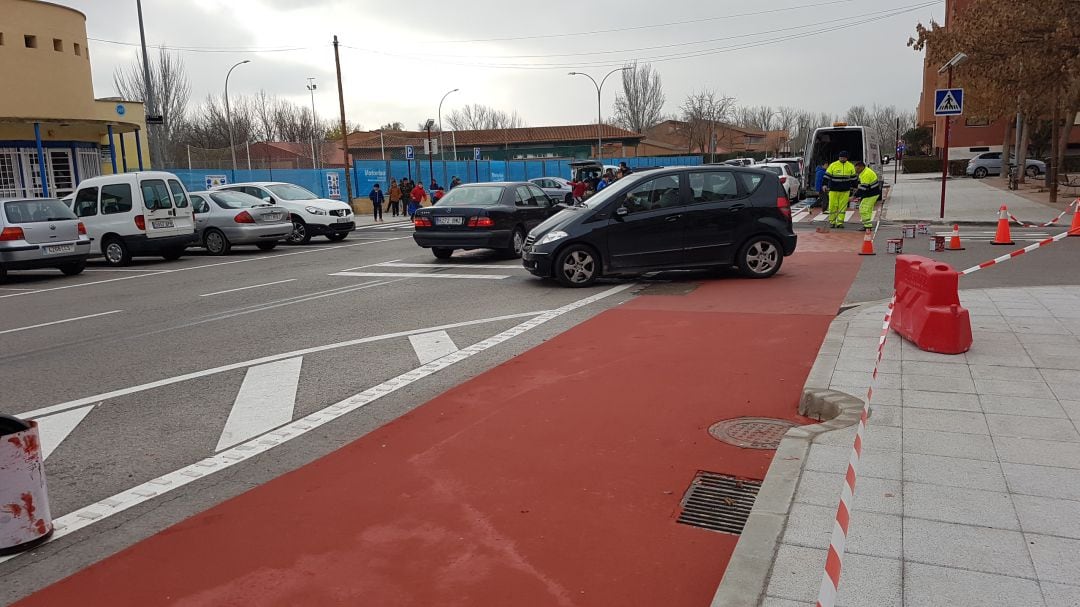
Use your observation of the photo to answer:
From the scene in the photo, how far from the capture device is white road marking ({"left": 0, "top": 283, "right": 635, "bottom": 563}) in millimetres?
4395

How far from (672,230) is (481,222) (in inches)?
188

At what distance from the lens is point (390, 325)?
9477mm

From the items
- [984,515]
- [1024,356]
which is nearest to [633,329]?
[1024,356]

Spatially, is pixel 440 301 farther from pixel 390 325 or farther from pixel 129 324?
pixel 129 324

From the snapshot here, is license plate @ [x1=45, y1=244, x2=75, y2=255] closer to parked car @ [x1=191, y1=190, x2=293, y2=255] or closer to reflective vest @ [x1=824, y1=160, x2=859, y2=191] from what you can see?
parked car @ [x1=191, y1=190, x2=293, y2=255]

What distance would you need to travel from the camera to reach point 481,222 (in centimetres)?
1526

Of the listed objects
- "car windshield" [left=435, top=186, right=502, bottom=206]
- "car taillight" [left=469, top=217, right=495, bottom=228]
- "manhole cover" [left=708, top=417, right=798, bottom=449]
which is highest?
"car windshield" [left=435, top=186, right=502, bottom=206]

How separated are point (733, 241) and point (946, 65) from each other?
16.1 meters

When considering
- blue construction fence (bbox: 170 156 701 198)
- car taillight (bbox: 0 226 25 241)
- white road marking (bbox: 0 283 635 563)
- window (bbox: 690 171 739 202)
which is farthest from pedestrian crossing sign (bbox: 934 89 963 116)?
blue construction fence (bbox: 170 156 701 198)

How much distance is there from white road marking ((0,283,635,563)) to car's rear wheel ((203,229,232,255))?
13.8m

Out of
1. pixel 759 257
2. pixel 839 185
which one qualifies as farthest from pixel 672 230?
pixel 839 185

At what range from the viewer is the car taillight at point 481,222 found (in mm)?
15242

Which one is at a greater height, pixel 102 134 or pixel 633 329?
pixel 102 134

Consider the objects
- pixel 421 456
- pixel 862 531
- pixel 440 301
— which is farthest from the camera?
pixel 440 301
